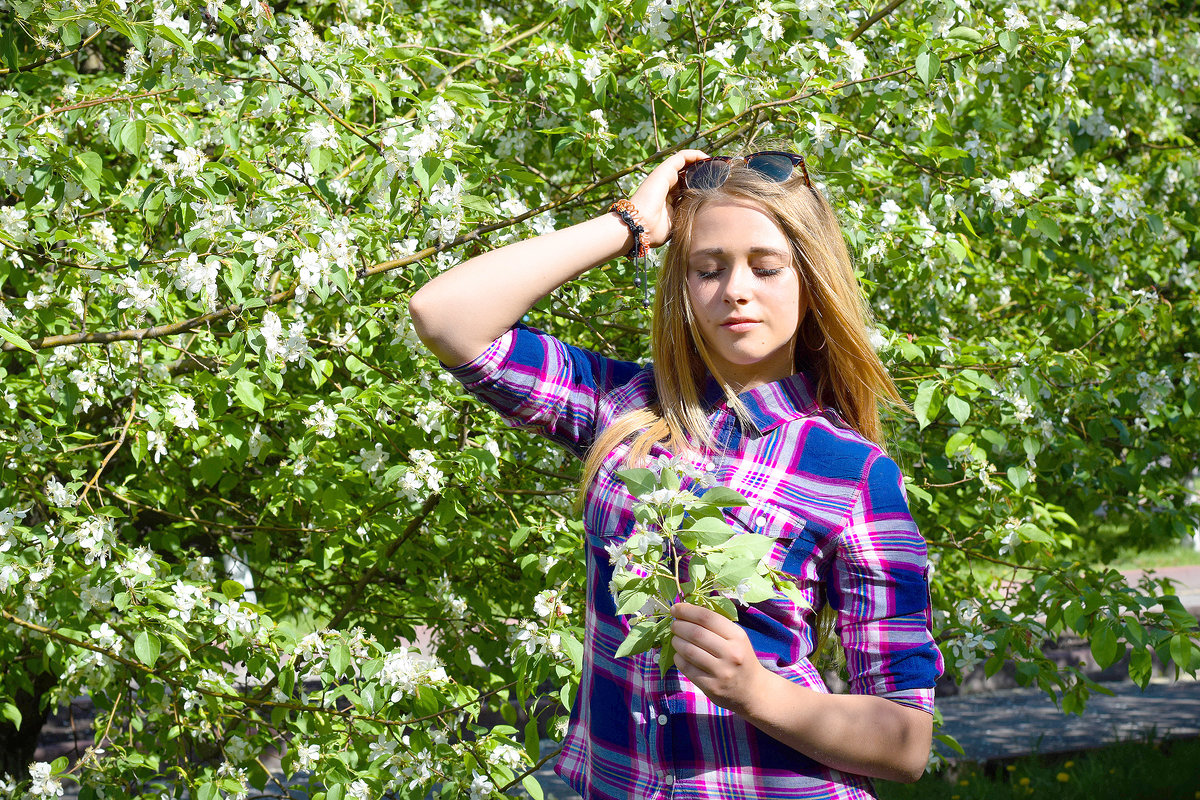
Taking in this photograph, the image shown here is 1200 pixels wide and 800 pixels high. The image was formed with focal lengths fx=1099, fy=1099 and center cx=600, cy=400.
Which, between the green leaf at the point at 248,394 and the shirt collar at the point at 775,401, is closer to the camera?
the shirt collar at the point at 775,401

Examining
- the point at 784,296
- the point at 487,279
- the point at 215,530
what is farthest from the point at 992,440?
the point at 215,530

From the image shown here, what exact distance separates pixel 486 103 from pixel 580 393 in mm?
1406

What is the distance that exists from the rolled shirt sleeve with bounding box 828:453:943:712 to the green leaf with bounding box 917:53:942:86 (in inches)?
54.4

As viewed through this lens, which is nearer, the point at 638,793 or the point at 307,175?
the point at 638,793

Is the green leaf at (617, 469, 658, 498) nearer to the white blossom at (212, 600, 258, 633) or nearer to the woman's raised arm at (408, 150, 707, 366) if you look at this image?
the woman's raised arm at (408, 150, 707, 366)

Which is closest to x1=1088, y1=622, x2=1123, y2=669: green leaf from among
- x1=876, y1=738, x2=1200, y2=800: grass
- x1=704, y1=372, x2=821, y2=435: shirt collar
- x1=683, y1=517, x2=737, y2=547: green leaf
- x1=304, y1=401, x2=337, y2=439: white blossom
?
x1=704, y1=372, x2=821, y2=435: shirt collar

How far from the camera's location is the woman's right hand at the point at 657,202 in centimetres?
159

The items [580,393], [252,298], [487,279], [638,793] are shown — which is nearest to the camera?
[638,793]

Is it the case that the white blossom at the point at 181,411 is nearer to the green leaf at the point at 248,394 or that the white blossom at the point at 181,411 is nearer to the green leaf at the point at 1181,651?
the green leaf at the point at 248,394

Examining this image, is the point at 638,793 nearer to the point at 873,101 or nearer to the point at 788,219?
the point at 788,219

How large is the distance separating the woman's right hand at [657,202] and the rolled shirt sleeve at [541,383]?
20cm

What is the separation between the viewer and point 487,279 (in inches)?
58.0

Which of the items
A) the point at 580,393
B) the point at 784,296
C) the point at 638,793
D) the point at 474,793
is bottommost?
the point at 474,793

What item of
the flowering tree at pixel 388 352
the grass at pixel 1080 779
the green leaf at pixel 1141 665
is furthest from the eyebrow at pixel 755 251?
the grass at pixel 1080 779
